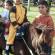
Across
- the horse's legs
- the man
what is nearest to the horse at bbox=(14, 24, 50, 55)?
the horse's legs

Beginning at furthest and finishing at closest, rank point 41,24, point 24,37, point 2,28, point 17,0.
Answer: point 2,28, point 17,0, point 24,37, point 41,24

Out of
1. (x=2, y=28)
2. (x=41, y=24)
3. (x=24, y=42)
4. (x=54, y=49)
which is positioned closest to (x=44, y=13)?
(x=41, y=24)

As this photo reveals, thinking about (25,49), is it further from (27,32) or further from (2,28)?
(2,28)

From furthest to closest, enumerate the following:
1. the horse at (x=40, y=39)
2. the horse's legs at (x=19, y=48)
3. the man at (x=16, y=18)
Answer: the man at (x=16, y=18), the horse's legs at (x=19, y=48), the horse at (x=40, y=39)

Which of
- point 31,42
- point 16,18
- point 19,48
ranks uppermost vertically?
point 16,18

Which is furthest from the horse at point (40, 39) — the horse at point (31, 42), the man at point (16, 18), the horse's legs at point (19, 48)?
the man at point (16, 18)

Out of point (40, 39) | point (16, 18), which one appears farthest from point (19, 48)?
point (40, 39)

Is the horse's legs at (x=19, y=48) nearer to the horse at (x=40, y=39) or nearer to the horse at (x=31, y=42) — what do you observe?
the horse at (x=31, y=42)

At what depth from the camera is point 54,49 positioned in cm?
1047

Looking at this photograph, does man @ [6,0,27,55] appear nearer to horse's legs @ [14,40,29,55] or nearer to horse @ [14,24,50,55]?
horse's legs @ [14,40,29,55]

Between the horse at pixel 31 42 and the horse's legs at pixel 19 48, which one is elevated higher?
the horse at pixel 31 42

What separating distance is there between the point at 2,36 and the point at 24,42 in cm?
185

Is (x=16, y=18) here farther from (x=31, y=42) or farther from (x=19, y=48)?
(x=31, y=42)

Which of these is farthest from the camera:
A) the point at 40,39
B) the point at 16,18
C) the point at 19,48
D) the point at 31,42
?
the point at 16,18
